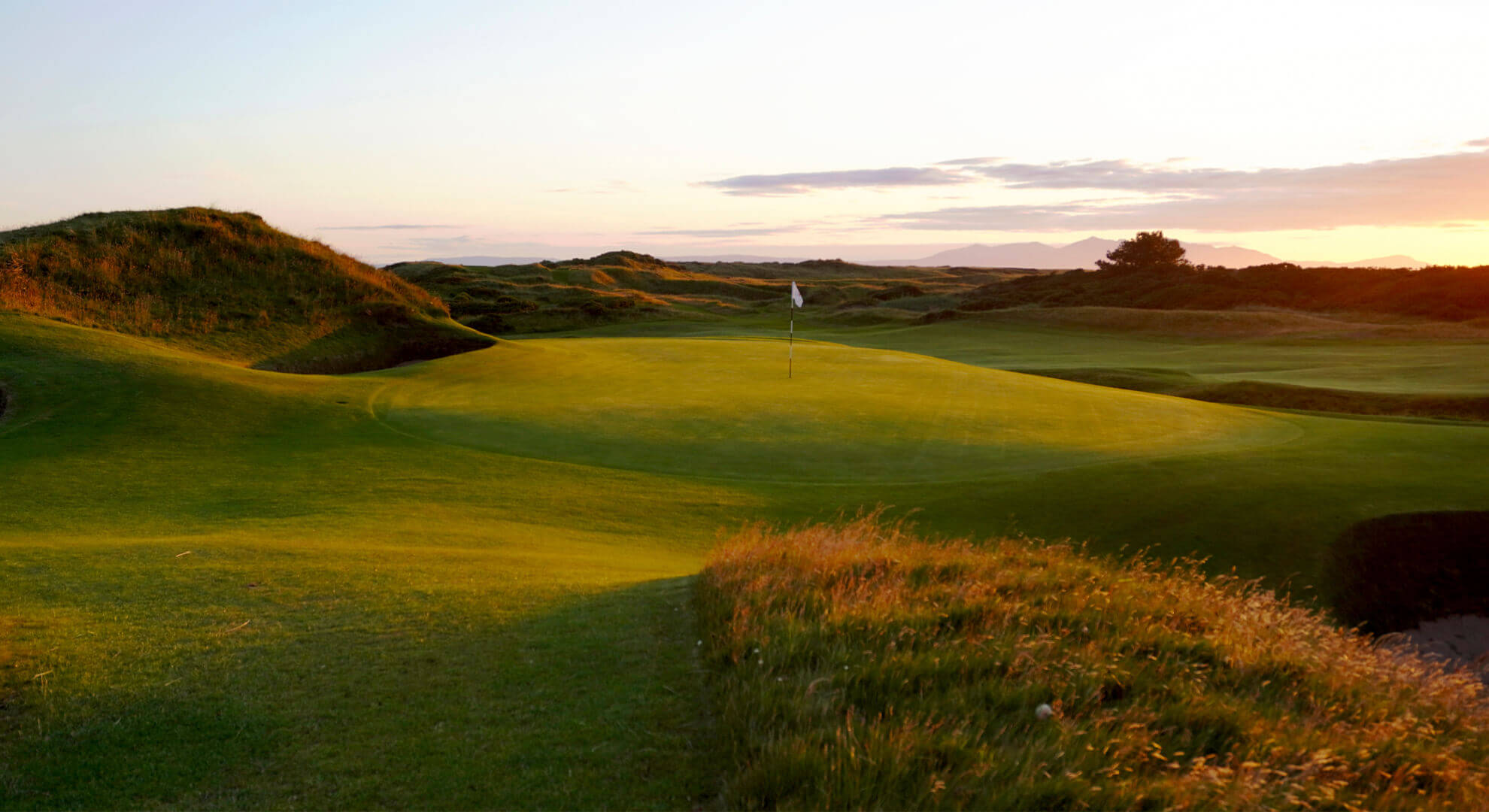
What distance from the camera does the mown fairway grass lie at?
16.0 ft

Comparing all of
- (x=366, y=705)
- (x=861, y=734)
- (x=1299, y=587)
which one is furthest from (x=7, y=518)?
(x=1299, y=587)

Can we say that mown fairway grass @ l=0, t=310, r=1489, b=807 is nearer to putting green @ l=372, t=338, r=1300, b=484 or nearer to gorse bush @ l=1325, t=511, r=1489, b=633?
putting green @ l=372, t=338, r=1300, b=484

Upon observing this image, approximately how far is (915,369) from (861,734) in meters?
22.8

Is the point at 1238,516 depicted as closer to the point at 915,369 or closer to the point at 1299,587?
the point at 1299,587

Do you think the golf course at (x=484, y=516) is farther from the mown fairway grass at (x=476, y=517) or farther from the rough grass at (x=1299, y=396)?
the rough grass at (x=1299, y=396)

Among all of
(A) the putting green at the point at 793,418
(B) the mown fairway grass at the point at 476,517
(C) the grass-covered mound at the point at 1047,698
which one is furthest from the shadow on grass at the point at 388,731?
(A) the putting green at the point at 793,418

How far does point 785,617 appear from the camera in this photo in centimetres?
638

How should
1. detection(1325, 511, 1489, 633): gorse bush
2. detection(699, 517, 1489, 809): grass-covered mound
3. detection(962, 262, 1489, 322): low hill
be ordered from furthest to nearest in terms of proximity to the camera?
detection(962, 262, 1489, 322): low hill, detection(1325, 511, 1489, 633): gorse bush, detection(699, 517, 1489, 809): grass-covered mound

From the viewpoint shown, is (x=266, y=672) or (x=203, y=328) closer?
(x=266, y=672)

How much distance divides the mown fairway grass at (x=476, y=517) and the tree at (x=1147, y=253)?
3396 inches

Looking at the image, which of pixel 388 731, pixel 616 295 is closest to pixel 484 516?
pixel 388 731

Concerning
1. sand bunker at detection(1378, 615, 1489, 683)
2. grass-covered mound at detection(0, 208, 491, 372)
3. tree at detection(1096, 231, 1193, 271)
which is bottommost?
sand bunker at detection(1378, 615, 1489, 683)

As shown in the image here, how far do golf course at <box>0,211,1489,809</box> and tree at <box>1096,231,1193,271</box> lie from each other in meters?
77.7

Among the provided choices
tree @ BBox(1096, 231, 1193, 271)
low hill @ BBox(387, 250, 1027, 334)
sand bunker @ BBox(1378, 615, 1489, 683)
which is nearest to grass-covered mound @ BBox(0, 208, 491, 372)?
sand bunker @ BBox(1378, 615, 1489, 683)
